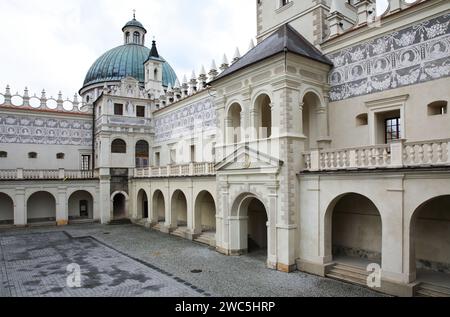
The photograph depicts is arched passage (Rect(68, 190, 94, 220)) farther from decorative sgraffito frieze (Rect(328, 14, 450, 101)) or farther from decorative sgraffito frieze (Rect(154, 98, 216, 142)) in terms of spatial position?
decorative sgraffito frieze (Rect(328, 14, 450, 101))

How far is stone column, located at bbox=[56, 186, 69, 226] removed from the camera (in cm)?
2825

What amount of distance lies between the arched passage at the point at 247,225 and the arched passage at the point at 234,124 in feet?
10.1

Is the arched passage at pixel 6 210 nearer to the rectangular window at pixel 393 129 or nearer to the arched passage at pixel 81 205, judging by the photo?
the arched passage at pixel 81 205

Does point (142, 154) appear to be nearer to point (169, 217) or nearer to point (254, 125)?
point (169, 217)

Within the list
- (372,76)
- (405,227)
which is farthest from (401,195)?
(372,76)

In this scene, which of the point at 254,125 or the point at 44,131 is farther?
the point at 44,131

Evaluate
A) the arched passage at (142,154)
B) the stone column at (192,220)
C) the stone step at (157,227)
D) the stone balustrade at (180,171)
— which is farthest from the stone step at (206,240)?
the arched passage at (142,154)

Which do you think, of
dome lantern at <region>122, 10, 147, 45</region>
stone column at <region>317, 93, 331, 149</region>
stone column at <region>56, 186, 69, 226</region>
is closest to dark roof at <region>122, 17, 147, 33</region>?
dome lantern at <region>122, 10, 147, 45</region>

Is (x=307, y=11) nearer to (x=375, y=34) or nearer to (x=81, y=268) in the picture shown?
(x=375, y=34)

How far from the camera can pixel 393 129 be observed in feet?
45.0

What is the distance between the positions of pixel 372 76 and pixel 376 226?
6.05 m

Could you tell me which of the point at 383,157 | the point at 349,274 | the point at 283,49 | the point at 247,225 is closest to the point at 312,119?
the point at 283,49

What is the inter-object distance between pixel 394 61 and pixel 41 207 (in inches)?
1139

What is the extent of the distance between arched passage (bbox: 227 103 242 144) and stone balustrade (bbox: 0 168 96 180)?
16881mm
